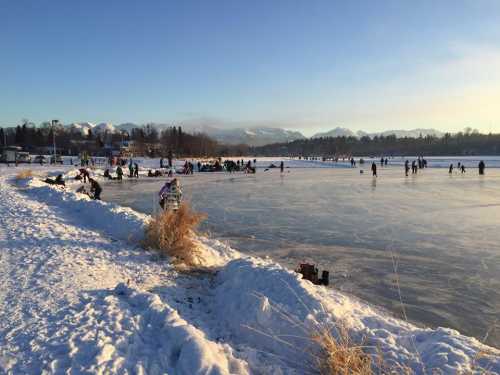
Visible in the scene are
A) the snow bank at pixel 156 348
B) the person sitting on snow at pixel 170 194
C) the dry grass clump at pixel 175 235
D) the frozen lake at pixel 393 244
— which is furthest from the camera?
the person sitting on snow at pixel 170 194

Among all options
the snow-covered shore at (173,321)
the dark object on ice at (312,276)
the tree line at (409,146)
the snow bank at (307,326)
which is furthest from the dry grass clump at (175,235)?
the tree line at (409,146)

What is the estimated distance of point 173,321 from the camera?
3848 mm

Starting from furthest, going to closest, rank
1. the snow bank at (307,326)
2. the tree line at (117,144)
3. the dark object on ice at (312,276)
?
1. the tree line at (117,144)
2. the dark object on ice at (312,276)
3. the snow bank at (307,326)

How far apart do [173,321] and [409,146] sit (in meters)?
175

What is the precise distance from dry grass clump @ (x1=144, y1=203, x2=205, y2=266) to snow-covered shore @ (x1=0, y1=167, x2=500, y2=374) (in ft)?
1.37

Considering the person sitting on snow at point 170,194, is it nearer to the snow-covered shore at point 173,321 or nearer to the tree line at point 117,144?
the snow-covered shore at point 173,321

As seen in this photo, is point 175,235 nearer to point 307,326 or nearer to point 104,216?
point 104,216

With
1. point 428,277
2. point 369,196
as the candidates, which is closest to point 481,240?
point 428,277

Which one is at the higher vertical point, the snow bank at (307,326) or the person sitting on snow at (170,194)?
the person sitting on snow at (170,194)

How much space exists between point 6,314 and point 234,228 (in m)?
7.56

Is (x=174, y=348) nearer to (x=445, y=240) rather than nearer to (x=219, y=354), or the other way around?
(x=219, y=354)

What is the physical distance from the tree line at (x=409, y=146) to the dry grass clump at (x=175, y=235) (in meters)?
151

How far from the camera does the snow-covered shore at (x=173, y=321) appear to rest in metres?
3.24

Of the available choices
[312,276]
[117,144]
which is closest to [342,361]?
[312,276]
